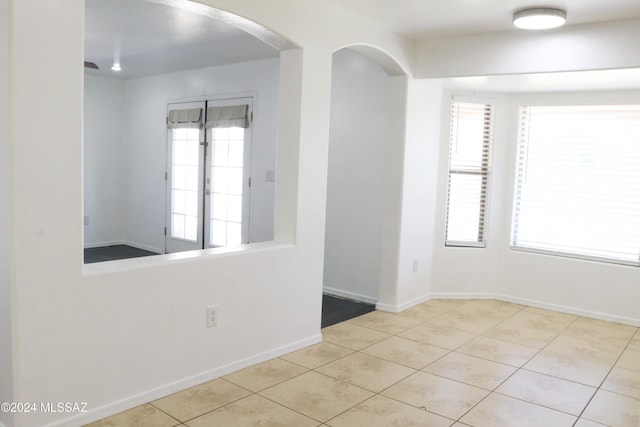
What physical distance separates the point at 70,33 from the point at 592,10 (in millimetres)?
3211

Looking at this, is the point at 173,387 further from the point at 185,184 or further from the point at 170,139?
the point at 170,139

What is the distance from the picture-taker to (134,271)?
8.96ft

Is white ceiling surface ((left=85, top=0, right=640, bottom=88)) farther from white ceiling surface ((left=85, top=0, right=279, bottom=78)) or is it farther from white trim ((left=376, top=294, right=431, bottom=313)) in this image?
white trim ((left=376, top=294, right=431, bottom=313))

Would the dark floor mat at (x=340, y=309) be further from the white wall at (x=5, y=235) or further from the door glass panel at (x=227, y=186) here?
the white wall at (x=5, y=235)

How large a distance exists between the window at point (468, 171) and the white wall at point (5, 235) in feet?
13.0

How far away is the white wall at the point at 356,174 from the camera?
5.01 meters

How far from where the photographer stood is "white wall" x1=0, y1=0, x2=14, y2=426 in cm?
224

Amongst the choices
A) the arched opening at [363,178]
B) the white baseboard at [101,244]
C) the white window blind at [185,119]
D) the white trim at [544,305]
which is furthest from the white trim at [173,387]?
the white baseboard at [101,244]

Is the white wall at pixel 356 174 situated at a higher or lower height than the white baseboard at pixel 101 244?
higher

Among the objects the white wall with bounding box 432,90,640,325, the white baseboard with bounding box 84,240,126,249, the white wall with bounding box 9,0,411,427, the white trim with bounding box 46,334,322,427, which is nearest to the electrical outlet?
the white wall with bounding box 9,0,411,427

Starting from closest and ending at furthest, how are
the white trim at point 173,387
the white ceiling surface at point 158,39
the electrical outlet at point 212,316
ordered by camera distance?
the white trim at point 173,387 < the electrical outlet at point 212,316 < the white ceiling surface at point 158,39

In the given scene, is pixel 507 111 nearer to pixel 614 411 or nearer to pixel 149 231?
pixel 614 411

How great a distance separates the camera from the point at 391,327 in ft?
14.4

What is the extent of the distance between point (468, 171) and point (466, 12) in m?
1.88
